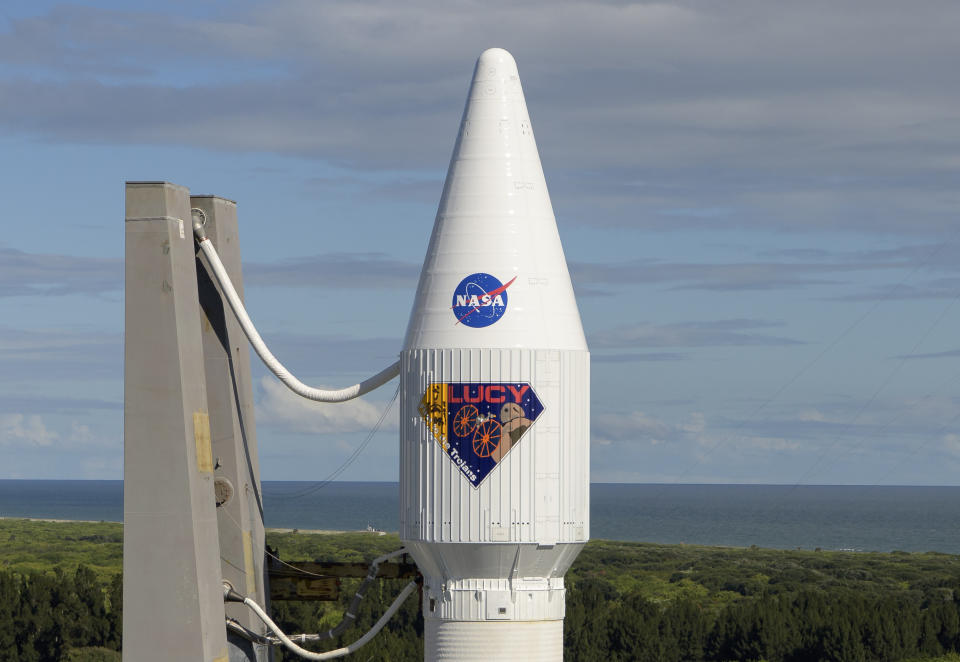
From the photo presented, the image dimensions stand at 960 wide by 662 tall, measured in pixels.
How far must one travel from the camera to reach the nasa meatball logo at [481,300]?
2417cm

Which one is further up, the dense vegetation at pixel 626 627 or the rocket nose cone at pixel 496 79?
the rocket nose cone at pixel 496 79

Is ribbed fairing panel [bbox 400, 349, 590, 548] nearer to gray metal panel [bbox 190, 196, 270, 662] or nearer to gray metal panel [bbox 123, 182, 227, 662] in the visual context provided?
gray metal panel [bbox 123, 182, 227, 662]

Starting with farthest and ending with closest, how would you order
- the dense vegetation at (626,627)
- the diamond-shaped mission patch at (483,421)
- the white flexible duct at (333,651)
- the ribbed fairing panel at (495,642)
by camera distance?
the dense vegetation at (626,627), the white flexible duct at (333,651), the ribbed fairing panel at (495,642), the diamond-shaped mission patch at (483,421)

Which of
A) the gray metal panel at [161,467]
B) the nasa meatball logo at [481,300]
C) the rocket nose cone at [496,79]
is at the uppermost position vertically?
the rocket nose cone at [496,79]

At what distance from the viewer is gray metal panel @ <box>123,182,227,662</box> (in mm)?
24047

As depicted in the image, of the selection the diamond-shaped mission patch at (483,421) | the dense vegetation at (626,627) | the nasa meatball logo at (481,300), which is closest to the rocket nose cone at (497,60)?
the nasa meatball logo at (481,300)

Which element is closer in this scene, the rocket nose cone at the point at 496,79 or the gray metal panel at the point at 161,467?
the gray metal panel at the point at 161,467

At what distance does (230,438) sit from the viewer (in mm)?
28125

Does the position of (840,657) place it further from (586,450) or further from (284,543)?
(284,543)

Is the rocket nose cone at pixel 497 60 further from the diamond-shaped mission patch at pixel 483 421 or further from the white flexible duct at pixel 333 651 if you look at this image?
the white flexible duct at pixel 333 651

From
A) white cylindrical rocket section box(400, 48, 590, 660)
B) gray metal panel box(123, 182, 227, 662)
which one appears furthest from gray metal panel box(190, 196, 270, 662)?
white cylindrical rocket section box(400, 48, 590, 660)

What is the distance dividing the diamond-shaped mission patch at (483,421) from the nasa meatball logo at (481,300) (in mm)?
1091

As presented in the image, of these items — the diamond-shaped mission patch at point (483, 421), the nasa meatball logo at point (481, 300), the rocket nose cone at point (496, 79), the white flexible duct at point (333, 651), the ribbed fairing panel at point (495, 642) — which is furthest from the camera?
the white flexible duct at point (333, 651)

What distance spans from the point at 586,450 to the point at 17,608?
40.0 metres
